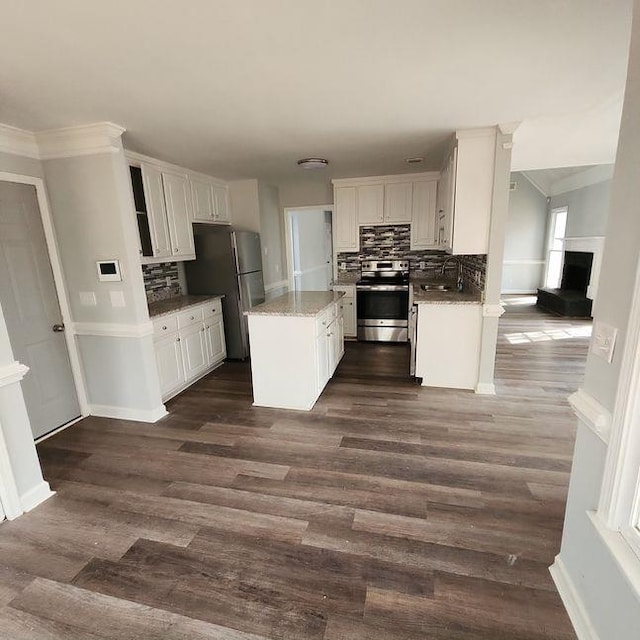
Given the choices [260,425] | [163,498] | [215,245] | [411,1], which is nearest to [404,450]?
[260,425]

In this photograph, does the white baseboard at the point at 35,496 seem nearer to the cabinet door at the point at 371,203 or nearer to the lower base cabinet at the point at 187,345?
the lower base cabinet at the point at 187,345

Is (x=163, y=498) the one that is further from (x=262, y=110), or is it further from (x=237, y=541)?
(x=262, y=110)

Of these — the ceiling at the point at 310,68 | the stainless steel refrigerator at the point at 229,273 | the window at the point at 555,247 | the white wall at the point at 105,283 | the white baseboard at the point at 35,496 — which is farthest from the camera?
the window at the point at 555,247

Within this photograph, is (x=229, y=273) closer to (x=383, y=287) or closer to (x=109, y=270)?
(x=109, y=270)

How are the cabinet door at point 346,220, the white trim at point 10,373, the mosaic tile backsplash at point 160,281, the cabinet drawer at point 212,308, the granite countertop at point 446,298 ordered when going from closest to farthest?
1. the white trim at point 10,373
2. the granite countertop at point 446,298
3. the mosaic tile backsplash at point 160,281
4. the cabinet drawer at point 212,308
5. the cabinet door at point 346,220

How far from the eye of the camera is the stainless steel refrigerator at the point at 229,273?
14.2 ft

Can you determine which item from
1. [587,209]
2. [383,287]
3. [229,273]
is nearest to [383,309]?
[383,287]

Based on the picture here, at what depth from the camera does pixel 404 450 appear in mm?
2590

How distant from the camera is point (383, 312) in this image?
5062mm

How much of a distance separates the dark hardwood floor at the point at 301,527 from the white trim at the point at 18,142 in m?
2.28

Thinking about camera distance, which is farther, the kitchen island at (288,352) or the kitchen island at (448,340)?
the kitchen island at (448,340)

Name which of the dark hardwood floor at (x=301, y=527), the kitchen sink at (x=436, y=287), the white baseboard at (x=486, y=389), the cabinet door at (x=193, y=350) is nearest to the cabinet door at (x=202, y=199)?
the cabinet door at (x=193, y=350)

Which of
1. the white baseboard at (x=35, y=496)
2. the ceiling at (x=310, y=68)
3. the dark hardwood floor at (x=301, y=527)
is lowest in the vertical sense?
the dark hardwood floor at (x=301, y=527)

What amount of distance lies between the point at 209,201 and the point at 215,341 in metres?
1.81
